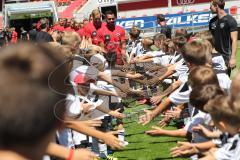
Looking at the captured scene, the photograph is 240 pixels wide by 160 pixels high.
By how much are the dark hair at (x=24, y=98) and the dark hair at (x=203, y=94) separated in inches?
114

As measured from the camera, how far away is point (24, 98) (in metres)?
1.58

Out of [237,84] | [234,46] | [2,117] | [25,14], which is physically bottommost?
[25,14]

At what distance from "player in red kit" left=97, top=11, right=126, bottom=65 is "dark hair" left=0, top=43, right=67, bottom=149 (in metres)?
8.39

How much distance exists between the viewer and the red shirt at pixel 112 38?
10.3m

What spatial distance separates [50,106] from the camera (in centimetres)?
169

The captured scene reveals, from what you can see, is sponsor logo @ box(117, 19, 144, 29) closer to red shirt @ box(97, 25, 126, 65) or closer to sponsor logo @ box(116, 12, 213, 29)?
sponsor logo @ box(116, 12, 213, 29)

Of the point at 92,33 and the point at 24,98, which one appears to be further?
the point at 92,33

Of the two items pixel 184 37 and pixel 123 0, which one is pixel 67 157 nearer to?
pixel 184 37

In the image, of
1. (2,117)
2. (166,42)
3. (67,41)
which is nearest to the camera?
(2,117)

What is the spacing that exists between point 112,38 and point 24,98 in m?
8.82

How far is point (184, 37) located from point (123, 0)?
89.9ft

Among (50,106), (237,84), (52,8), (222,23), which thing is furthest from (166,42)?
(52,8)

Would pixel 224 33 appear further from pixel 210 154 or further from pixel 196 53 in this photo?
pixel 210 154

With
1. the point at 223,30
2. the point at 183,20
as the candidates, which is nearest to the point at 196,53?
the point at 223,30
